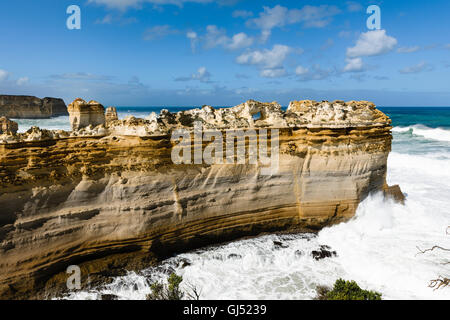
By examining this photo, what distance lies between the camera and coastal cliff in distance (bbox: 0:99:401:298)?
303 inches

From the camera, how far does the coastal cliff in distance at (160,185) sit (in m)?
7.69

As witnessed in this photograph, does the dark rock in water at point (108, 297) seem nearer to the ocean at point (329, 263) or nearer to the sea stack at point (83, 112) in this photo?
the ocean at point (329, 263)

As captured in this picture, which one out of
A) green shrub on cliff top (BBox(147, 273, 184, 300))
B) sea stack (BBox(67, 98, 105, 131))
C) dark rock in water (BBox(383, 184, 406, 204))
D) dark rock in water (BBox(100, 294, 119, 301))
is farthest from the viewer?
dark rock in water (BBox(383, 184, 406, 204))

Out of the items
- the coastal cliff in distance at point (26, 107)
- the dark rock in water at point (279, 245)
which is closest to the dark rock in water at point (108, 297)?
the dark rock in water at point (279, 245)

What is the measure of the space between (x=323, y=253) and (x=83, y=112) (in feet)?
36.8

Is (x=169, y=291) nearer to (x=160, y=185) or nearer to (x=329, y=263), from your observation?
(x=160, y=185)

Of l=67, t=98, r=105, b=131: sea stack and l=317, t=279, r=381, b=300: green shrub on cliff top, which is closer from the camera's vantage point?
l=317, t=279, r=381, b=300: green shrub on cliff top

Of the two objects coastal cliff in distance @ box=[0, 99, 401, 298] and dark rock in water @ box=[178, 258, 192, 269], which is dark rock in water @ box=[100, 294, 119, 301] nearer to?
coastal cliff in distance @ box=[0, 99, 401, 298]

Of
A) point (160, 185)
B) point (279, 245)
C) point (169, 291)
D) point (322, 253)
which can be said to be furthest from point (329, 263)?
point (160, 185)

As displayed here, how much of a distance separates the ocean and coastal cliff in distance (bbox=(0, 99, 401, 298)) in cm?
57

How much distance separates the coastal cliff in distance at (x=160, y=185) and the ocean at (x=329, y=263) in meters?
0.57

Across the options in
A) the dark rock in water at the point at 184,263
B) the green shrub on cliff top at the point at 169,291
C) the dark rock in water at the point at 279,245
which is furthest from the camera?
the dark rock in water at the point at 279,245

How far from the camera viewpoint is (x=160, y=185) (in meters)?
9.12
